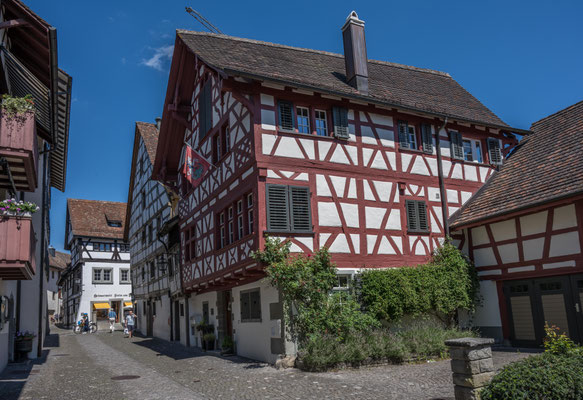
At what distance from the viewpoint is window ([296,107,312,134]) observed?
15.8m

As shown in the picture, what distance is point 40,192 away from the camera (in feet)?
66.5

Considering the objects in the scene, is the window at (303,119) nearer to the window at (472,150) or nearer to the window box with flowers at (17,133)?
the window at (472,150)

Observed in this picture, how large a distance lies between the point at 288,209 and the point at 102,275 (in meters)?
35.2

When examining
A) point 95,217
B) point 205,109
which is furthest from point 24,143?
point 95,217

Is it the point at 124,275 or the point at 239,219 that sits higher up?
the point at 124,275

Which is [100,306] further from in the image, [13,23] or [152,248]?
[13,23]

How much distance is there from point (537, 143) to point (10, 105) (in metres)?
16.7

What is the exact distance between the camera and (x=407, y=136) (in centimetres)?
1772

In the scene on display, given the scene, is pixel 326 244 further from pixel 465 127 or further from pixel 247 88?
pixel 465 127

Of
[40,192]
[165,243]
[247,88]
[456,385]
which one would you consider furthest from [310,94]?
[165,243]

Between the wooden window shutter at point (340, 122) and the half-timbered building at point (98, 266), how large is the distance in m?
33.2

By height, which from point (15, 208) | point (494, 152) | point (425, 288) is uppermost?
point (494, 152)

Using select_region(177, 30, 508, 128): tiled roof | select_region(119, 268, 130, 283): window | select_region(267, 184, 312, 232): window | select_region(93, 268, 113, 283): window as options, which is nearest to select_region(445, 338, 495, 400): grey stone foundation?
select_region(267, 184, 312, 232): window

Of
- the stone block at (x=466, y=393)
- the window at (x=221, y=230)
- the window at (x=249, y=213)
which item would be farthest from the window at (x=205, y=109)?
the stone block at (x=466, y=393)
